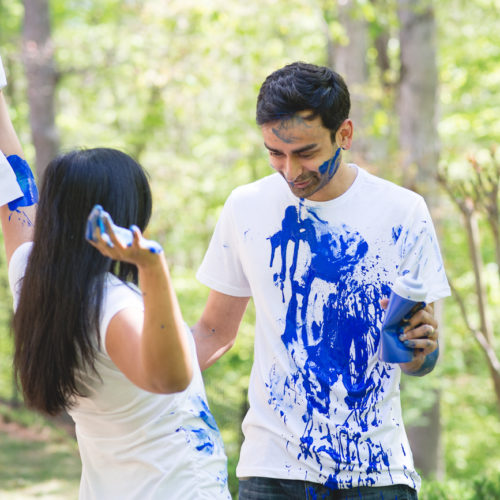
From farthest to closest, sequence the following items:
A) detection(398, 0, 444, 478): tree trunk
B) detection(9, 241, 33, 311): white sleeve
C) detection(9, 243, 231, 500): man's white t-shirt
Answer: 1. detection(398, 0, 444, 478): tree trunk
2. detection(9, 241, 33, 311): white sleeve
3. detection(9, 243, 231, 500): man's white t-shirt

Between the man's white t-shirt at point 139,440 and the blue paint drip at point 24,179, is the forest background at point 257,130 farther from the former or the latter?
the man's white t-shirt at point 139,440

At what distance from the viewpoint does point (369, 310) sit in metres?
2.45

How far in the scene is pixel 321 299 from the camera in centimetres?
249

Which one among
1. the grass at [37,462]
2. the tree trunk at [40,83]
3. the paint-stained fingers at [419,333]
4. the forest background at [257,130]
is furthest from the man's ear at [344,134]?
the tree trunk at [40,83]

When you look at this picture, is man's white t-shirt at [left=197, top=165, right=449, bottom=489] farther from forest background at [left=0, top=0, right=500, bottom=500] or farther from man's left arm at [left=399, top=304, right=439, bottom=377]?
forest background at [left=0, top=0, right=500, bottom=500]

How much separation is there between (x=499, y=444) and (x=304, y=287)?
12.4m

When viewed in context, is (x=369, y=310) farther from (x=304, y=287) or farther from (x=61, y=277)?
(x=61, y=277)

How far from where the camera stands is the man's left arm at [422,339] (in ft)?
7.04

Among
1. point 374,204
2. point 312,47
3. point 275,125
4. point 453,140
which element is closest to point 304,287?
point 374,204

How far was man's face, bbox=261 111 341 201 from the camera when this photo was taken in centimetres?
248

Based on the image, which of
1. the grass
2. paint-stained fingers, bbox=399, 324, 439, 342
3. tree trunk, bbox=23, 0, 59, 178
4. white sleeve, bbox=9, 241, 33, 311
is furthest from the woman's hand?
tree trunk, bbox=23, 0, 59, 178

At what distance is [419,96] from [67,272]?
7.15 metres

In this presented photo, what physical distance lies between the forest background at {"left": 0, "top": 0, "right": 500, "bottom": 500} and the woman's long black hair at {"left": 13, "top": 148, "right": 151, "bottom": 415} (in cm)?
316

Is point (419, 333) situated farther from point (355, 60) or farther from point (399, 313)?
point (355, 60)
